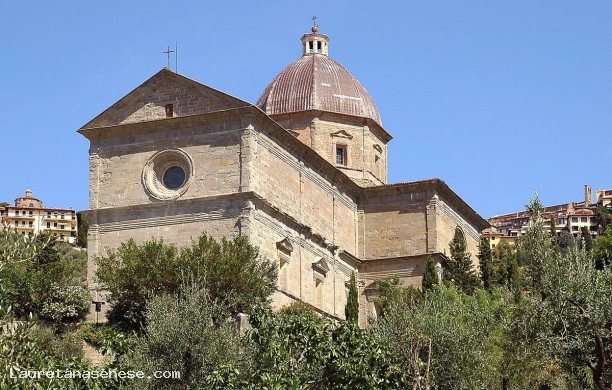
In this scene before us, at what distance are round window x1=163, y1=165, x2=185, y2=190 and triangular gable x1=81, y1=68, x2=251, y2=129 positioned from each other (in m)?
1.84

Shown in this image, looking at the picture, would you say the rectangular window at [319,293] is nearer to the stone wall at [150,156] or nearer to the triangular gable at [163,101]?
the stone wall at [150,156]

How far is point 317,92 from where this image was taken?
55625 millimetres

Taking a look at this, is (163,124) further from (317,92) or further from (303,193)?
(317,92)

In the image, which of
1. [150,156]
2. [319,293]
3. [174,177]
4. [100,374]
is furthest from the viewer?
[319,293]

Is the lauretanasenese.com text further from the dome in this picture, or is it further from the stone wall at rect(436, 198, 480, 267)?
the dome

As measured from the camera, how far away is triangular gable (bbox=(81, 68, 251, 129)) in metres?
44.2

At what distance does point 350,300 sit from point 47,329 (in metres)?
12.4

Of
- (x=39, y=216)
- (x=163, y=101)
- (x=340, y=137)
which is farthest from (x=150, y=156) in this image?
(x=39, y=216)

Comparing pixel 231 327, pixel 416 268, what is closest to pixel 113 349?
pixel 231 327

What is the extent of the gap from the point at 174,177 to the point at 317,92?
12.7 meters

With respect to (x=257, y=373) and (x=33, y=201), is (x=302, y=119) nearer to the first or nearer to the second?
(x=257, y=373)

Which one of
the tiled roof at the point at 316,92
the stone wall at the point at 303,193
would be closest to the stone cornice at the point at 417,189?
the stone wall at the point at 303,193

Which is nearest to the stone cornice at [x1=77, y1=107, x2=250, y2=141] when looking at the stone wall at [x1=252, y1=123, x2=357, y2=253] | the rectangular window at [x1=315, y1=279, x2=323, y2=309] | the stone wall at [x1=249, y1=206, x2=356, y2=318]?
the stone wall at [x1=252, y1=123, x2=357, y2=253]

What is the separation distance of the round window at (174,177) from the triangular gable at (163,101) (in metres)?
1.84
